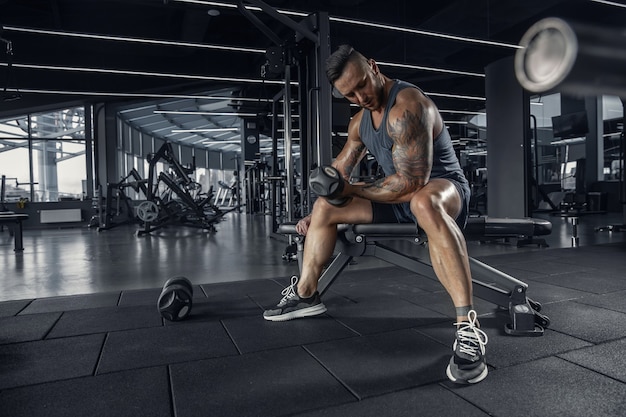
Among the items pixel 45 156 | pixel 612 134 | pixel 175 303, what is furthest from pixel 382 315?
pixel 612 134

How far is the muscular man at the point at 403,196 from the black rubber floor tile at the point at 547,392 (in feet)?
0.20

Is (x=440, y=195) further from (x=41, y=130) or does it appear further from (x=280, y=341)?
(x=41, y=130)

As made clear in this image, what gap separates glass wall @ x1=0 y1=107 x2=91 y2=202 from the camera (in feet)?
24.2

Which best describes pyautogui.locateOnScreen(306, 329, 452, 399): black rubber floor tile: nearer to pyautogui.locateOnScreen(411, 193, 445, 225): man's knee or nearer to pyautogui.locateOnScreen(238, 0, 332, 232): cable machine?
pyautogui.locateOnScreen(411, 193, 445, 225): man's knee

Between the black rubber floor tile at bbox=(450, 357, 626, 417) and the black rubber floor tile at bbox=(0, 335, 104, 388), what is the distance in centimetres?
104

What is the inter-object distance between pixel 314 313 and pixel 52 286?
1.64 m

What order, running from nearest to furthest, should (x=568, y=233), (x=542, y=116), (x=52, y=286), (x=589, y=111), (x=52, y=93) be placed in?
(x=52, y=286), (x=568, y=233), (x=52, y=93), (x=589, y=111), (x=542, y=116)

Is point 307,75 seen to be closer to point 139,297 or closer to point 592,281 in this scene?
point 139,297

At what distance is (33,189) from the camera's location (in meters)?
7.49

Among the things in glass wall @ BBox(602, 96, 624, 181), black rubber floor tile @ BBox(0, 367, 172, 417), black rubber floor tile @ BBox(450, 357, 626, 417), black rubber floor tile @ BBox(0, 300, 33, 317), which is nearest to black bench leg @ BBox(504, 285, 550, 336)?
black rubber floor tile @ BBox(450, 357, 626, 417)

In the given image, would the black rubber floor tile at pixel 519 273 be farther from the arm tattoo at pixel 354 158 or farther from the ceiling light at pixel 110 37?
the ceiling light at pixel 110 37

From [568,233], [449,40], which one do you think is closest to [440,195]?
[568,233]

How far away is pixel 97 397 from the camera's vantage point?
1.03 meters

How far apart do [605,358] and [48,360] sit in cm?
162
